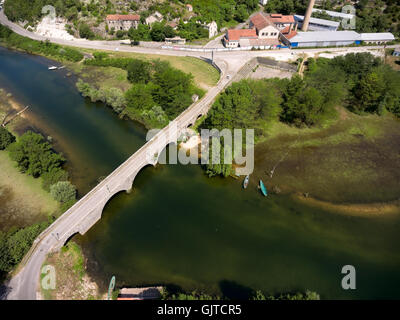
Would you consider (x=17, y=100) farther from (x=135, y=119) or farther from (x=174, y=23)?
(x=174, y=23)

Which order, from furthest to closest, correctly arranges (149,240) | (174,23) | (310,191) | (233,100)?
(174,23) → (233,100) → (310,191) → (149,240)

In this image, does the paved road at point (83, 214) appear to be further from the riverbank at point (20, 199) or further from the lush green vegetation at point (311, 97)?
the lush green vegetation at point (311, 97)

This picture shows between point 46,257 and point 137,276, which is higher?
point 46,257

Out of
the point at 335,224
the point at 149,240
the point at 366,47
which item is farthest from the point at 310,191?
the point at 366,47

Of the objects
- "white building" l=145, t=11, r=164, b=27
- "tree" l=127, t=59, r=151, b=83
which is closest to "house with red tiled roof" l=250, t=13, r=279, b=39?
"white building" l=145, t=11, r=164, b=27

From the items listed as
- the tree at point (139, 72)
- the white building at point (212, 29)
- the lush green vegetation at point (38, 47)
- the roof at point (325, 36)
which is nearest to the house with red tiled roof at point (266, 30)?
the roof at point (325, 36)
